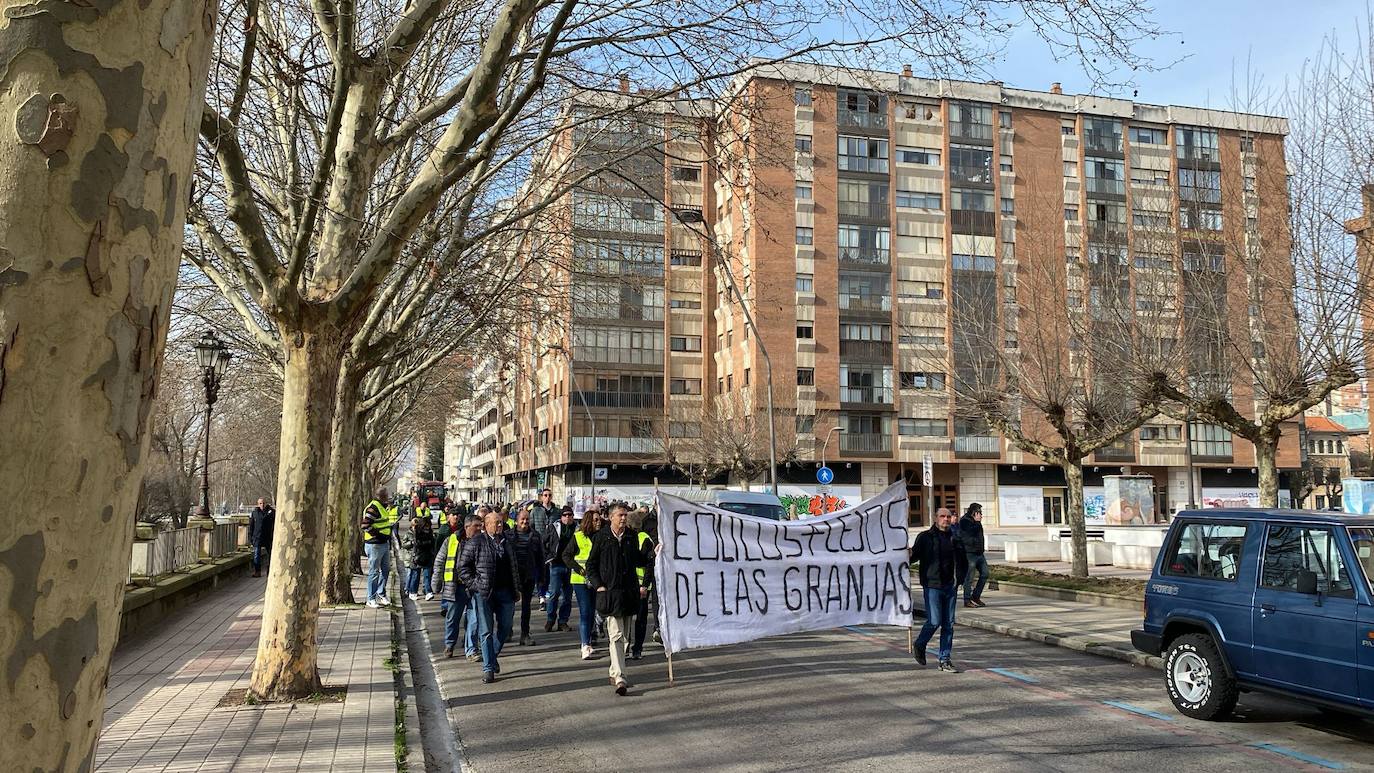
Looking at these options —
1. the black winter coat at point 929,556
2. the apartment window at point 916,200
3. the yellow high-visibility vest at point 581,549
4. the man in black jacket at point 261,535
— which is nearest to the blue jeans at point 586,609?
the yellow high-visibility vest at point 581,549

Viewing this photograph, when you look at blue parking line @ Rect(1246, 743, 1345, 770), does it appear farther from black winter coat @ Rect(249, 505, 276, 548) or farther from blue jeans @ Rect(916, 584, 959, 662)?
black winter coat @ Rect(249, 505, 276, 548)

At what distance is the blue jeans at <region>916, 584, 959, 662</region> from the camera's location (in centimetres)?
1116

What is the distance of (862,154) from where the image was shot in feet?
200

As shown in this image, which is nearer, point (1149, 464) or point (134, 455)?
point (134, 455)

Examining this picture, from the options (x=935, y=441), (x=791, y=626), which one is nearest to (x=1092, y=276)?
(x=791, y=626)

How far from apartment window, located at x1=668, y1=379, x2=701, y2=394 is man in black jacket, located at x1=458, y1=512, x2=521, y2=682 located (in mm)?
51727

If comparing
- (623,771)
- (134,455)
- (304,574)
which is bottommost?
(623,771)

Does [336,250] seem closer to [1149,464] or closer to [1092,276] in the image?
[1092,276]

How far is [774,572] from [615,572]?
1775 millimetres

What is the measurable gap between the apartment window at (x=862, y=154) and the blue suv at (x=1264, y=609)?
53382 mm

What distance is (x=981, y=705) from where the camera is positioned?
930 cm

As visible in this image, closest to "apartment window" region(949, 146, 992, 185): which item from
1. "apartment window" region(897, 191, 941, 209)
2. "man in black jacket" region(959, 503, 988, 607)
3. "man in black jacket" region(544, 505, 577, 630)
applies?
"apartment window" region(897, 191, 941, 209)

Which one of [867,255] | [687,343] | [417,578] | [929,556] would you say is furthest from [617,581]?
[687,343]

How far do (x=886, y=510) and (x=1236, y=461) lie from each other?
60.2 m
